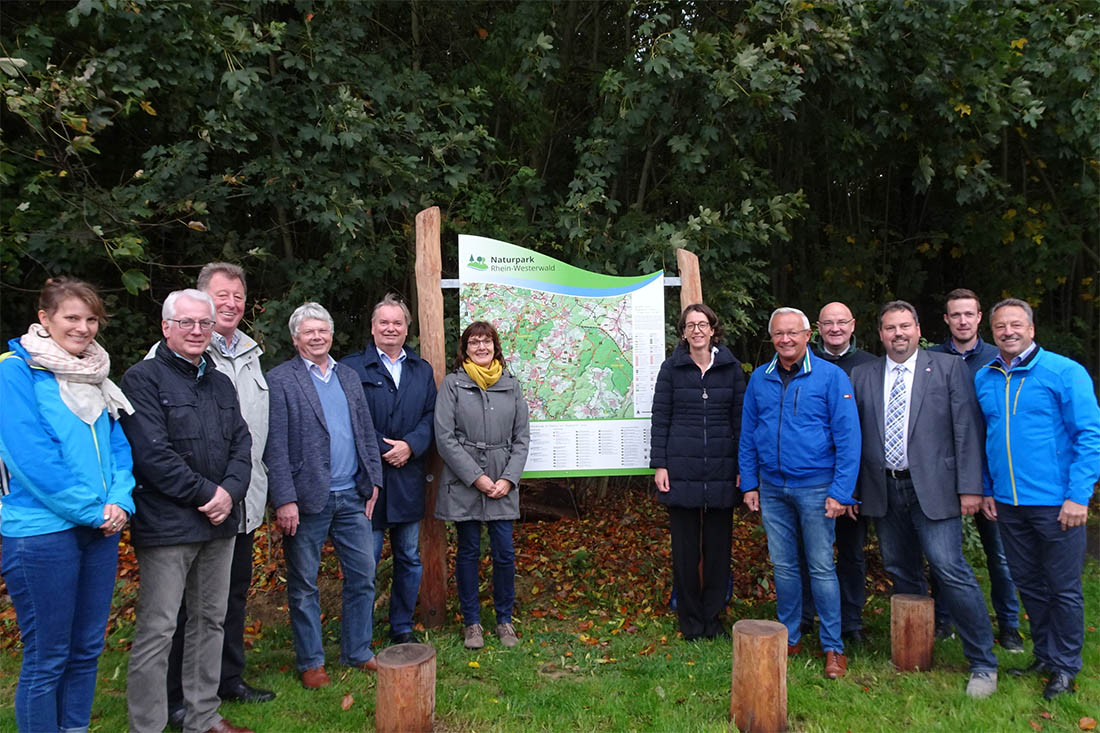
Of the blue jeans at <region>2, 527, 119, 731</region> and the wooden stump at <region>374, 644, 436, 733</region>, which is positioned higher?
→ the blue jeans at <region>2, 527, 119, 731</region>

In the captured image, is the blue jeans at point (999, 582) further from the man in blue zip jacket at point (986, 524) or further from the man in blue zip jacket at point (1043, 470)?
the man in blue zip jacket at point (1043, 470)

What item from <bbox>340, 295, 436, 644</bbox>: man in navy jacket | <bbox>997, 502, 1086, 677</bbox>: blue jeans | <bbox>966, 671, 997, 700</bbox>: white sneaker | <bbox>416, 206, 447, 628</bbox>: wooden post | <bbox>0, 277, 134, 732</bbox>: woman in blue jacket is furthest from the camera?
<bbox>416, 206, 447, 628</bbox>: wooden post

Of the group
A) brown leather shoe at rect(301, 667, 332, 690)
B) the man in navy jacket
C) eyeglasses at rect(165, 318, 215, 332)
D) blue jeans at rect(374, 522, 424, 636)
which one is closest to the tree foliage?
the man in navy jacket

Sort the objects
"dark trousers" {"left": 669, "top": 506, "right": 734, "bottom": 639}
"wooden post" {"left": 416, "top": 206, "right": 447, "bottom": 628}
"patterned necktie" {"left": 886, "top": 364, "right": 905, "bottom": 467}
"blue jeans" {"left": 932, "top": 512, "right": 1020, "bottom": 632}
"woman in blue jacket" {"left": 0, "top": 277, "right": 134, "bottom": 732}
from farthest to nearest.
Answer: "wooden post" {"left": 416, "top": 206, "right": 447, "bottom": 628}, "dark trousers" {"left": 669, "top": 506, "right": 734, "bottom": 639}, "blue jeans" {"left": 932, "top": 512, "right": 1020, "bottom": 632}, "patterned necktie" {"left": 886, "top": 364, "right": 905, "bottom": 467}, "woman in blue jacket" {"left": 0, "top": 277, "right": 134, "bottom": 732}

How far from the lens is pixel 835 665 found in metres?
4.27

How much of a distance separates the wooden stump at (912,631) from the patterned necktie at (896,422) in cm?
83

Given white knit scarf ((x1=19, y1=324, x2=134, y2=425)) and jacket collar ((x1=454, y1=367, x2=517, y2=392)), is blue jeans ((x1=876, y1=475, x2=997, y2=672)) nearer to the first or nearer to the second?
jacket collar ((x1=454, y1=367, x2=517, y2=392))

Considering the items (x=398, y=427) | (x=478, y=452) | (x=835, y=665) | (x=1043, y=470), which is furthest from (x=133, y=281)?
(x=1043, y=470)

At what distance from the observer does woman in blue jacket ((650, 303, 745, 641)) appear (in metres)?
4.67

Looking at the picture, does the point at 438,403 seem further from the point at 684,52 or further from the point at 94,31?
the point at 94,31

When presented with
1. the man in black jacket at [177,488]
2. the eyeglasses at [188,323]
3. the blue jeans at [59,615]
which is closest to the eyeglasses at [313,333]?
the man in black jacket at [177,488]

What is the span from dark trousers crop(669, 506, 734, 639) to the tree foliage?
212cm

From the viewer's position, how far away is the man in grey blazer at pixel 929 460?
4051 millimetres

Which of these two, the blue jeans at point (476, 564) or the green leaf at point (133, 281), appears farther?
the green leaf at point (133, 281)
